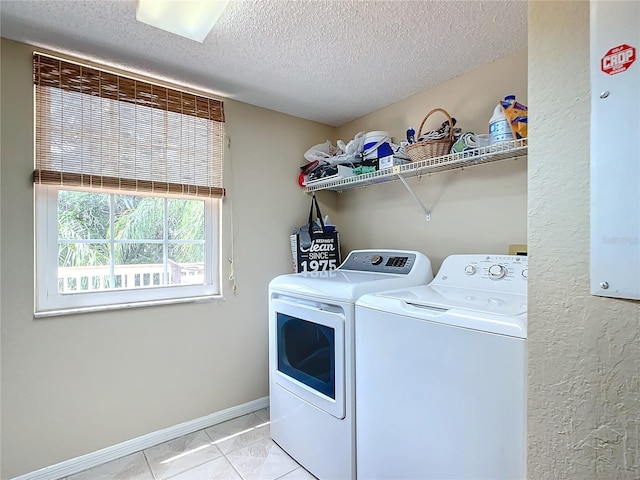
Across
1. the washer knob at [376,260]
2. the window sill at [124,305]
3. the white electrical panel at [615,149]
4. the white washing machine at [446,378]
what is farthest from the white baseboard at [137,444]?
the white electrical panel at [615,149]

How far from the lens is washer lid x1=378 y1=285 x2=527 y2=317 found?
1116 millimetres

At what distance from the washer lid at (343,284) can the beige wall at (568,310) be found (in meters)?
0.87

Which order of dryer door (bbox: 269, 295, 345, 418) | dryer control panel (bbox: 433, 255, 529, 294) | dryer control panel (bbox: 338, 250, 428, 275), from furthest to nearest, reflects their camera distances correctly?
dryer control panel (bbox: 338, 250, 428, 275) < dryer door (bbox: 269, 295, 345, 418) < dryer control panel (bbox: 433, 255, 529, 294)

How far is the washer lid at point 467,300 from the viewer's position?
1116 mm

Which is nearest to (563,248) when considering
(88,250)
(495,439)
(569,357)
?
(569,357)

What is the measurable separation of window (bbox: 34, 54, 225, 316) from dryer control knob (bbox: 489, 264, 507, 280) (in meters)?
1.62

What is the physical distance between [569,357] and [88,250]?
211 centimetres

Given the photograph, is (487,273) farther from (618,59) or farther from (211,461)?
(211,461)

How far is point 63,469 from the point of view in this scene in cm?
172

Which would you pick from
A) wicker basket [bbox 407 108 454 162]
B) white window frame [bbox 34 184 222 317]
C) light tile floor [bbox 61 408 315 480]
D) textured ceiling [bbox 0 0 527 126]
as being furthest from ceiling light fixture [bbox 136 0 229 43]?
light tile floor [bbox 61 408 315 480]

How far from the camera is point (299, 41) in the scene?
1.61 metres

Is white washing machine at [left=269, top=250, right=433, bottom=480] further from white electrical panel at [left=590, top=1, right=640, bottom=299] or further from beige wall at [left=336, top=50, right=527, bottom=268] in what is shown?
white electrical panel at [left=590, top=1, right=640, bottom=299]

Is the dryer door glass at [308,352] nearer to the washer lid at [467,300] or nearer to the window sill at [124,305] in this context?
the washer lid at [467,300]

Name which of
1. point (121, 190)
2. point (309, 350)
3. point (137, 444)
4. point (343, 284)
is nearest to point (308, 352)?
point (309, 350)
